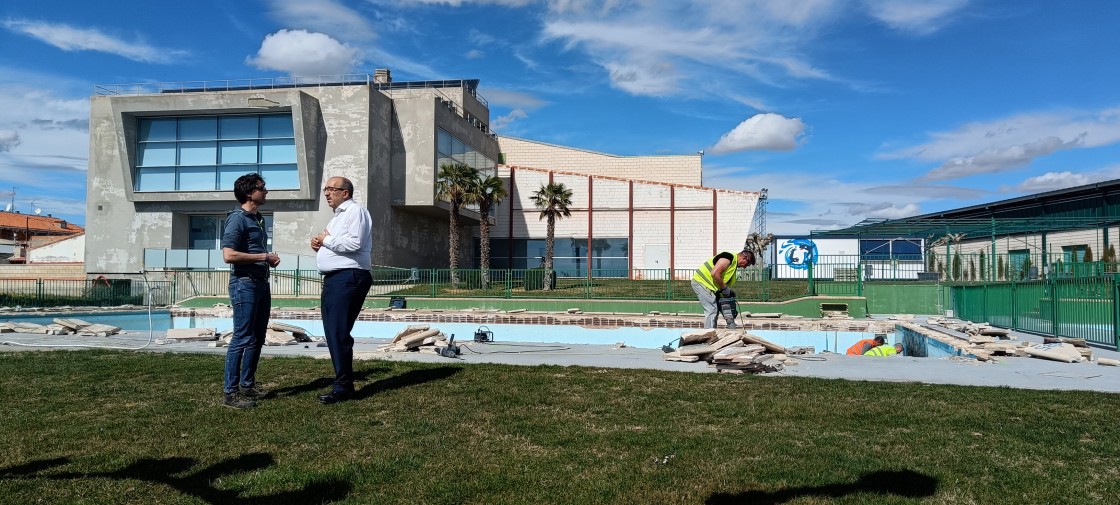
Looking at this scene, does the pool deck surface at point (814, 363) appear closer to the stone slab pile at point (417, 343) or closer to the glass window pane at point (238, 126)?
the stone slab pile at point (417, 343)

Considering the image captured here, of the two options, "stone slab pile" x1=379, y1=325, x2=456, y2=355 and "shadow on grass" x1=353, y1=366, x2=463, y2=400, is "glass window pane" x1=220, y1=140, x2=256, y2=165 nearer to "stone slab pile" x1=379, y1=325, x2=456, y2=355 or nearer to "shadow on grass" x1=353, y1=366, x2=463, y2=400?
"stone slab pile" x1=379, y1=325, x2=456, y2=355

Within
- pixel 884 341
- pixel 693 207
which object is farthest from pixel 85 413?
pixel 693 207

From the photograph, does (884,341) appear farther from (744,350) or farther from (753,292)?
(744,350)

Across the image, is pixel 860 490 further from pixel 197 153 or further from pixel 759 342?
pixel 197 153

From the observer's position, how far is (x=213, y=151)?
31.5 m

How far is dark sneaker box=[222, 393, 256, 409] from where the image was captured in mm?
5121

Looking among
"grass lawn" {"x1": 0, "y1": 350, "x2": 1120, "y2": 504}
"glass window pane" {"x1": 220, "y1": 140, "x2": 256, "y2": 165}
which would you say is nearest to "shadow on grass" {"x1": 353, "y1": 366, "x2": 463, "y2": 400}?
"grass lawn" {"x1": 0, "y1": 350, "x2": 1120, "y2": 504}

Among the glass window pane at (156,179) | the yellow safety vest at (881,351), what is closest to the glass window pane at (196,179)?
the glass window pane at (156,179)

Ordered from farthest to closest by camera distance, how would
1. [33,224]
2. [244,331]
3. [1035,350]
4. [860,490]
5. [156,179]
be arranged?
[33,224]
[156,179]
[1035,350]
[244,331]
[860,490]

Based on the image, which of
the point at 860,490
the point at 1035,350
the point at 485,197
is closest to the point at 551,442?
the point at 860,490

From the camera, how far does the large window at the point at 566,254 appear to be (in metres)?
42.4

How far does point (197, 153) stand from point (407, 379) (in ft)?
96.7

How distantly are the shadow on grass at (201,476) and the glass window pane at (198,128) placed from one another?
31.2 m

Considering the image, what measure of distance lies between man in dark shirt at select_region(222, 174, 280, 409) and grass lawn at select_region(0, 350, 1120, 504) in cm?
26
